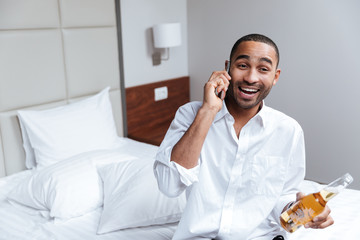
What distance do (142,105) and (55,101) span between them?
29.7 inches

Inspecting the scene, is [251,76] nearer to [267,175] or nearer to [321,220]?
[267,175]

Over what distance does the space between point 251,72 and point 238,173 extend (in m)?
0.33

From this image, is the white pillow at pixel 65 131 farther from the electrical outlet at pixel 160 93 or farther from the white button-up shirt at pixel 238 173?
the white button-up shirt at pixel 238 173

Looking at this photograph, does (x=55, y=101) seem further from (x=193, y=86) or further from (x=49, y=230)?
(x=193, y=86)

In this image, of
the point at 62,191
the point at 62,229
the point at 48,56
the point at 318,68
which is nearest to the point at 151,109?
the point at 48,56

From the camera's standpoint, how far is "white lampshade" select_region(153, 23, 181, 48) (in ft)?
8.58

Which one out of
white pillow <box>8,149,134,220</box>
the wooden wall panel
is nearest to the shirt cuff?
white pillow <box>8,149,134,220</box>

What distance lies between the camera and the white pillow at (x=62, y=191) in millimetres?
1547

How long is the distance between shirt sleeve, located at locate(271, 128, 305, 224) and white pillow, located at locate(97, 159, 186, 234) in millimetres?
431

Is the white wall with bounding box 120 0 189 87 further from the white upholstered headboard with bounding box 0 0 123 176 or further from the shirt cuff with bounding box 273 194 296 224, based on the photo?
the shirt cuff with bounding box 273 194 296 224

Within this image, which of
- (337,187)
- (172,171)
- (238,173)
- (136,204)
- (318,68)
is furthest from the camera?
(318,68)

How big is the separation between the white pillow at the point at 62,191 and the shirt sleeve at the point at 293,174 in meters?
0.82

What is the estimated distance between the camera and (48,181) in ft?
5.28

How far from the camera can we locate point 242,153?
1179mm
